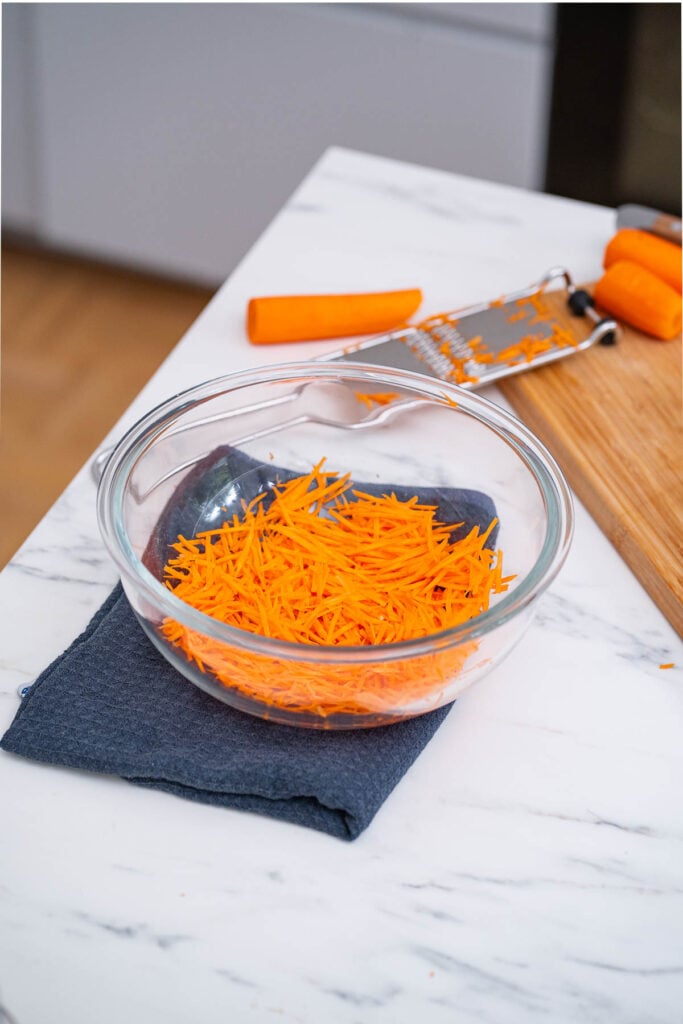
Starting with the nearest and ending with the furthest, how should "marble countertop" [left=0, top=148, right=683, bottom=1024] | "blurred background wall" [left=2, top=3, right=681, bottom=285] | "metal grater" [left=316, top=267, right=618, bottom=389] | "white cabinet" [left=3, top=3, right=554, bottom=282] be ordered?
"marble countertop" [left=0, top=148, right=683, bottom=1024], "metal grater" [left=316, top=267, right=618, bottom=389], "blurred background wall" [left=2, top=3, right=681, bottom=285], "white cabinet" [left=3, top=3, right=554, bottom=282]

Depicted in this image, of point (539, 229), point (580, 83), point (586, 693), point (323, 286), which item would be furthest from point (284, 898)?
point (580, 83)

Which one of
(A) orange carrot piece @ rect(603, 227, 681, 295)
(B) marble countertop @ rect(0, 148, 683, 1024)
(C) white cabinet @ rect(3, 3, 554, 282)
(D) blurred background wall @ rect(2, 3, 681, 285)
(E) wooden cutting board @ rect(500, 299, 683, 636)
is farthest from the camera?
(C) white cabinet @ rect(3, 3, 554, 282)

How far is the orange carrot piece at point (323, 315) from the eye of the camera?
4.10ft

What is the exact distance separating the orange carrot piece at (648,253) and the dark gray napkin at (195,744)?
662 mm

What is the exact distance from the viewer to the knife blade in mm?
1342

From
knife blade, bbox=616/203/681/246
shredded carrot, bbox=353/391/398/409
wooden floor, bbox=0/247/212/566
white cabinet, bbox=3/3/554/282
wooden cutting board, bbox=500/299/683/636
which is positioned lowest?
wooden floor, bbox=0/247/212/566

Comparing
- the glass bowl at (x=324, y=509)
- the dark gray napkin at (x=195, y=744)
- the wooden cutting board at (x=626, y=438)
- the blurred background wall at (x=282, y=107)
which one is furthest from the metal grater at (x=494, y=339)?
the blurred background wall at (x=282, y=107)

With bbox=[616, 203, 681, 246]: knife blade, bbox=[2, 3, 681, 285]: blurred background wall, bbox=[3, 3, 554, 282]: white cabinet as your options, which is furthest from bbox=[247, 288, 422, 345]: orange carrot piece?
bbox=[3, 3, 554, 282]: white cabinet

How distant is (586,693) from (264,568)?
0.29 m

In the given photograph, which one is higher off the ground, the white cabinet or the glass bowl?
the glass bowl

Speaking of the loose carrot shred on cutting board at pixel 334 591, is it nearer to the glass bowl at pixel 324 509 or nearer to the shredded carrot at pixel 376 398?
the glass bowl at pixel 324 509

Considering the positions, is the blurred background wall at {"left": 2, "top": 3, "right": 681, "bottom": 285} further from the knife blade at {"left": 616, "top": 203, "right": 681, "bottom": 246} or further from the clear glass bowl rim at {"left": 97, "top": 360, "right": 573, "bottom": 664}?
the clear glass bowl rim at {"left": 97, "top": 360, "right": 573, "bottom": 664}

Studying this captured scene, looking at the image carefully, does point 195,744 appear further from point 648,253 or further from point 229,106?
point 229,106

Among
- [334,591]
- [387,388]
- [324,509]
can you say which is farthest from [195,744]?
[387,388]
